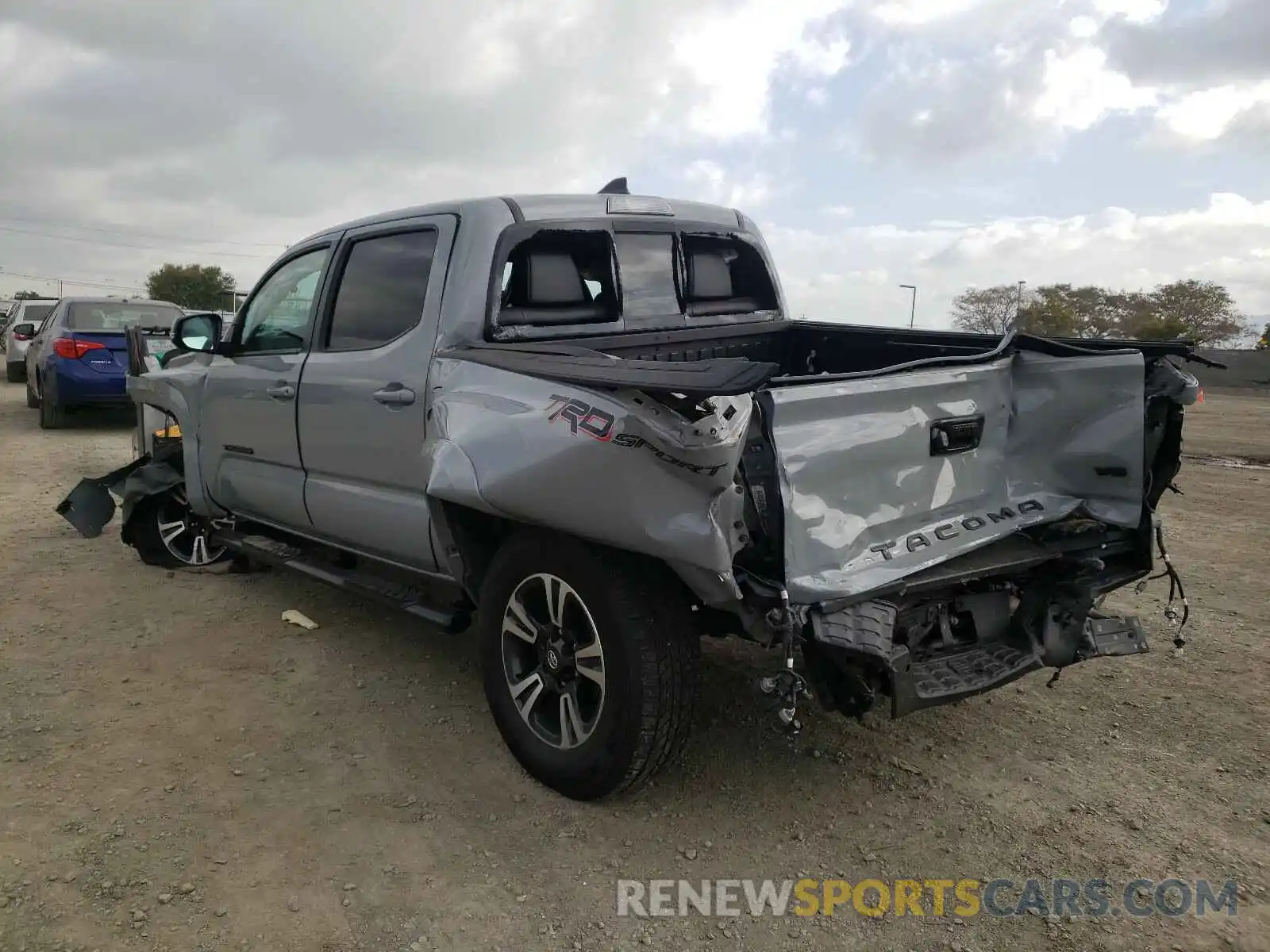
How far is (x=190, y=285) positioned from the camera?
213 ft

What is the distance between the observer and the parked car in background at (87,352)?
11523mm

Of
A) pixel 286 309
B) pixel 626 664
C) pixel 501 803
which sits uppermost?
pixel 286 309

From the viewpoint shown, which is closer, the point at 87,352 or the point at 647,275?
the point at 647,275

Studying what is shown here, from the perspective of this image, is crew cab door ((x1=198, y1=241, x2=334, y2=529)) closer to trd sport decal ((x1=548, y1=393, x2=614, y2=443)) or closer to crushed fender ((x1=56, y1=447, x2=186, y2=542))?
crushed fender ((x1=56, y1=447, x2=186, y2=542))

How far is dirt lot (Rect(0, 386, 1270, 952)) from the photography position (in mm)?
2533

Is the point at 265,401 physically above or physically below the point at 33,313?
below

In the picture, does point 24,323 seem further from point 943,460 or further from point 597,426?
point 943,460

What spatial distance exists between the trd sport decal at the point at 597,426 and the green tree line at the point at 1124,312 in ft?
142

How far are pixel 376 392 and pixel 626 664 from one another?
1717 millimetres

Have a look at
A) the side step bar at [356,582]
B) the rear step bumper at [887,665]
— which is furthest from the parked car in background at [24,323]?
the rear step bumper at [887,665]

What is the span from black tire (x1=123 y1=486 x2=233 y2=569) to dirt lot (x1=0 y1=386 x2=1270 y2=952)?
111 centimetres

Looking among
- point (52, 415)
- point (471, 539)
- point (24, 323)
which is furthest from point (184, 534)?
point (24, 323)

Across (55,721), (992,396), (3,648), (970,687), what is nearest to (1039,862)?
(970,687)

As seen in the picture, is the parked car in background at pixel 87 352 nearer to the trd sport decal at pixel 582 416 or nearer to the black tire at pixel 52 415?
the black tire at pixel 52 415
